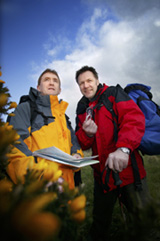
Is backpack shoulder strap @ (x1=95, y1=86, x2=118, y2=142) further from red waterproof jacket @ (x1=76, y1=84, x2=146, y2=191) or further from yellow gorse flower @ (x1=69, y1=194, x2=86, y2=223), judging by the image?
yellow gorse flower @ (x1=69, y1=194, x2=86, y2=223)

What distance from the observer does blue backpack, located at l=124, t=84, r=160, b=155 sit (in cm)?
192

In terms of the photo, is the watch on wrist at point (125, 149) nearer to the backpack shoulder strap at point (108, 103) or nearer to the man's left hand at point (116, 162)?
the man's left hand at point (116, 162)

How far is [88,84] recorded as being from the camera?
2.73 metres

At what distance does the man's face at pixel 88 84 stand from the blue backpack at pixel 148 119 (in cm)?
77

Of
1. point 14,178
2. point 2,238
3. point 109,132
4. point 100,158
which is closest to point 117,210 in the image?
point 100,158

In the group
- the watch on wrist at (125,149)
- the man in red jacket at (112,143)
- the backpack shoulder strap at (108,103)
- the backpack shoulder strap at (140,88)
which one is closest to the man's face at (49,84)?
the man in red jacket at (112,143)

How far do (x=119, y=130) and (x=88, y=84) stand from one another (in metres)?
1.32

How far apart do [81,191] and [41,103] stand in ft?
5.28

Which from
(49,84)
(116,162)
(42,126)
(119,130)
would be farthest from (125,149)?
(49,84)

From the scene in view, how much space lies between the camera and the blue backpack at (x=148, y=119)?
192 cm

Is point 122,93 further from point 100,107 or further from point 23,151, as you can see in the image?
point 23,151

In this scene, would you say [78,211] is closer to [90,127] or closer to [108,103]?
[90,127]

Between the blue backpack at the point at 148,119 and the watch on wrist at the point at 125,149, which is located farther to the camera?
the blue backpack at the point at 148,119

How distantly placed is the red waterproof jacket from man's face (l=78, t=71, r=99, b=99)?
0.82ft
